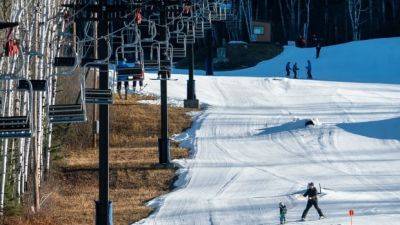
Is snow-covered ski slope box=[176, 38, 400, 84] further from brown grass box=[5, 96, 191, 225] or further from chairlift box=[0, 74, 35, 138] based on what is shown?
chairlift box=[0, 74, 35, 138]

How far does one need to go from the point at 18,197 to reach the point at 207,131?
12911 mm

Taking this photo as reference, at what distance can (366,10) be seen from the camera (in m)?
74.4

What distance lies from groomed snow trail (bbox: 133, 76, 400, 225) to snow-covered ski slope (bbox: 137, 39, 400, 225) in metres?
0.03

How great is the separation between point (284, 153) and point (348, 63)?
90.4 ft

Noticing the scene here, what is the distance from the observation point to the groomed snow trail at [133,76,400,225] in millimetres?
21250

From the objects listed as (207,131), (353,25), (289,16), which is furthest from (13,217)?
(289,16)

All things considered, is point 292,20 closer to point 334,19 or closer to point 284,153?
point 334,19

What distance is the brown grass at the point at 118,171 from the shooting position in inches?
851

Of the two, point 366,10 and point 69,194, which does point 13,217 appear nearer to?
point 69,194

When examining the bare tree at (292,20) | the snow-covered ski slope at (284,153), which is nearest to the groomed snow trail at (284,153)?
the snow-covered ski slope at (284,153)

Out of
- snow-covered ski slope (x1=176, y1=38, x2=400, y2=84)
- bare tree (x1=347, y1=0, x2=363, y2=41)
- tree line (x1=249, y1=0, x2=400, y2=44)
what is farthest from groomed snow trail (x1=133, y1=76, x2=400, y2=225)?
tree line (x1=249, y1=0, x2=400, y2=44)

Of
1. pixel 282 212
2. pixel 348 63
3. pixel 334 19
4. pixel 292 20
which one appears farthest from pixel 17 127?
pixel 334 19

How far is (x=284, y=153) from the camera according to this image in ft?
96.1

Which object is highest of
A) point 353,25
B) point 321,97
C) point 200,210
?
point 353,25
